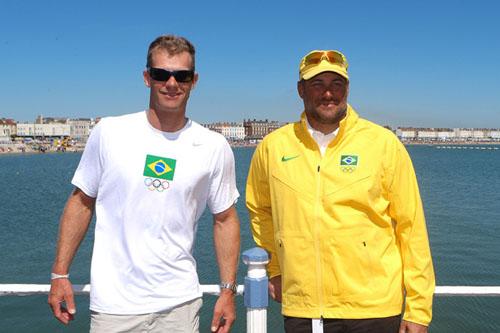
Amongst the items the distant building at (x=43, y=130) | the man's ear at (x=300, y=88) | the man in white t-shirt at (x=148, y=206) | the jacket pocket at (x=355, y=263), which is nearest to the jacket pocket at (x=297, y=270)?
the jacket pocket at (x=355, y=263)

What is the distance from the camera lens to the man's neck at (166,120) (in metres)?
2.99

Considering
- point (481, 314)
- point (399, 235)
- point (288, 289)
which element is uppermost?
point (399, 235)

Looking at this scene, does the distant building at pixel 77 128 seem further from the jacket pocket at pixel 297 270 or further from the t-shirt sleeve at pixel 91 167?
the jacket pocket at pixel 297 270

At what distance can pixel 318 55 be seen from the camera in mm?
3053

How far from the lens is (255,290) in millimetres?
2926

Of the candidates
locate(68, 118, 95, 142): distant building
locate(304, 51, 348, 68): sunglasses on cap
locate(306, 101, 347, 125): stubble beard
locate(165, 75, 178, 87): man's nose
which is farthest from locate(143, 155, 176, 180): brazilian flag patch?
locate(68, 118, 95, 142): distant building

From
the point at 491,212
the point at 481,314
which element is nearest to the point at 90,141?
the point at 481,314

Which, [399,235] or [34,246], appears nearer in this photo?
[399,235]

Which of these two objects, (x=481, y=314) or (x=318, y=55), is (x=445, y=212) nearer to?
(x=481, y=314)

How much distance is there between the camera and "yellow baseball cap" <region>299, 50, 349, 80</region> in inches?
117

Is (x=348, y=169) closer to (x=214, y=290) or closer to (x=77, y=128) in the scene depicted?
(x=214, y=290)

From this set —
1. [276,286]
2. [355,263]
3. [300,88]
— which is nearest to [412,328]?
[355,263]

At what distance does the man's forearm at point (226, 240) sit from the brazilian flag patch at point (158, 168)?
51 centimetres

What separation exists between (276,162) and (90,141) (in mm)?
1218
